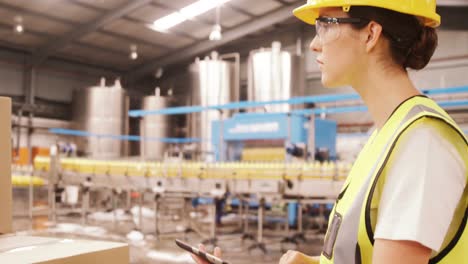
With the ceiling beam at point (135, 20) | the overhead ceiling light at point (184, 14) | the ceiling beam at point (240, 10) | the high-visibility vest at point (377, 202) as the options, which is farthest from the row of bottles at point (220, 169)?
the ceiling beam at point (240, 10)

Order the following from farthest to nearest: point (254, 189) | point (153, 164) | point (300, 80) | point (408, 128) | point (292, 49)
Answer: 1. point (292, 49)
2. point (300, 80)
3. point (153, 164)
4. point (254, 189)
5. point (408, 128)

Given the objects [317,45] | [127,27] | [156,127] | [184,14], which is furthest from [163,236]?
[127,27]

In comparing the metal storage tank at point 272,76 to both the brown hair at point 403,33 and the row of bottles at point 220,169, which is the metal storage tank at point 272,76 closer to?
the row of bottles at point 220,169

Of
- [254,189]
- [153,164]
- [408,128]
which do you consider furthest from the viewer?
[153,164]

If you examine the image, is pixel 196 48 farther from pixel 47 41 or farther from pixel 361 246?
pixel 361 246

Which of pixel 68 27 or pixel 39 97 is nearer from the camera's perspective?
pixel 68 27

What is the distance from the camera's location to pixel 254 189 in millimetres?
5496

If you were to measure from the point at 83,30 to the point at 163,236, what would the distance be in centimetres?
671

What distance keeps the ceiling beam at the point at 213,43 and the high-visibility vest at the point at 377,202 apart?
10.9 metres

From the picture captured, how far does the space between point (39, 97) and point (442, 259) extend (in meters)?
13.8

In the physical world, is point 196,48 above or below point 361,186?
above

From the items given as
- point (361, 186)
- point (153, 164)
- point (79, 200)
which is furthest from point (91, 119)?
point (361, 186)

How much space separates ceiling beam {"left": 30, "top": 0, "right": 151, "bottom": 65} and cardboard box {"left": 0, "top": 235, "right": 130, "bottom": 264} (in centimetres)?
939

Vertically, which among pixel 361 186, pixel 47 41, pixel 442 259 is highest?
pixel 47 41
